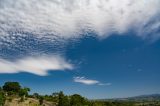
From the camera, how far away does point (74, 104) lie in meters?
126

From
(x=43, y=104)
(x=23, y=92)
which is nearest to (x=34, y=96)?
(x=23, y=92)

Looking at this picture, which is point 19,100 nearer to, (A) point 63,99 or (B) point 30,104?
(B) point 30,104

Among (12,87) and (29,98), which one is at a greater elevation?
(12,87)

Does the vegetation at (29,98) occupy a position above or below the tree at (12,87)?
below

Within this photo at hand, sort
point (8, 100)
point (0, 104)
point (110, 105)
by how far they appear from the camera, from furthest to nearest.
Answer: point (110, 105), point (8, 100), point (0, 104)

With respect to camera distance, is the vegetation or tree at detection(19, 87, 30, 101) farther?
tree at detection(19, 87, 30, 101)

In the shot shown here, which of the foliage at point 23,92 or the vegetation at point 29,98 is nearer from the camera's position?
the vegetation at point 29,98

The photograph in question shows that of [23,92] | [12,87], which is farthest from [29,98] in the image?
[12,87]

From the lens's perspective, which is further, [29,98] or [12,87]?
[12,87]

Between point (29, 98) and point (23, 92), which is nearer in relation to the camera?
point (29, 98)

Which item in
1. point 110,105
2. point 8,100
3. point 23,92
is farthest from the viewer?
point 110,105

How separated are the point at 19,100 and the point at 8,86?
2630 centimetres

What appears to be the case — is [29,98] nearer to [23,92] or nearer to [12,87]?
[23,92]

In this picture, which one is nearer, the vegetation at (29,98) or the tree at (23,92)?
the vegetation at (29,98)
